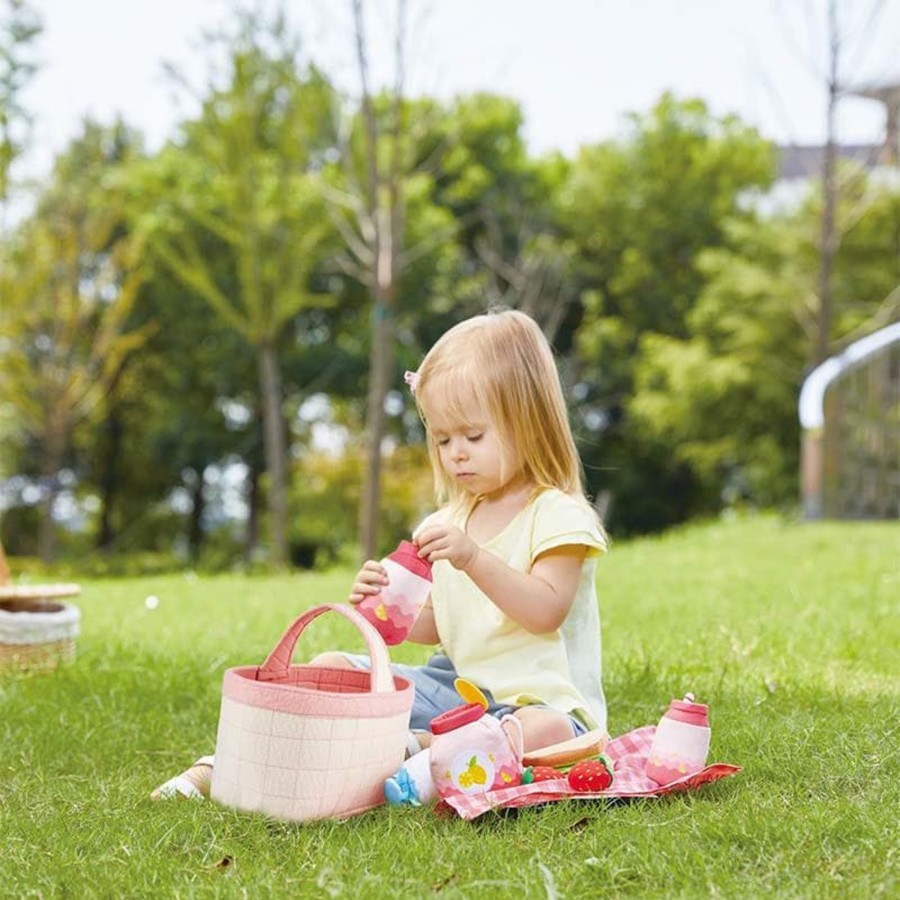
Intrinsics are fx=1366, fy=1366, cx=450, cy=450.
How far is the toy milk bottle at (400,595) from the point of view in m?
→ 2.73

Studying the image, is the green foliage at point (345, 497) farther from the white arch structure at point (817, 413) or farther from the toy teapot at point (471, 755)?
the toy teapot at point (471, 755)

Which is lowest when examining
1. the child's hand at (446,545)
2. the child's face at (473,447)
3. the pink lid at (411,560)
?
the pink lid at (411,560)

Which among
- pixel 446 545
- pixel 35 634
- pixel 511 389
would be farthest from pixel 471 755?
pixel 35 634

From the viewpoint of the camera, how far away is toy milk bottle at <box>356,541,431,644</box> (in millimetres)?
2729

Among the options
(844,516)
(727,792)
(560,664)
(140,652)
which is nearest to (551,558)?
(560,664)

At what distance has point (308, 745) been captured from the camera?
246cm

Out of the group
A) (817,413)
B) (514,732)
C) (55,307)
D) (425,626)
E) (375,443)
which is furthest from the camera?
(55,307)

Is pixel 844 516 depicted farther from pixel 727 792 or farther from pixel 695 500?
pixel 695 500

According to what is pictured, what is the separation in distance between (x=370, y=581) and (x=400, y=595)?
0.22 ft

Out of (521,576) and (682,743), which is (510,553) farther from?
(682,743)

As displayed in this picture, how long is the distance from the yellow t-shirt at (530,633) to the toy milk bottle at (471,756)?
0.81 ft

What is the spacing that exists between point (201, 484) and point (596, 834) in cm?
2128

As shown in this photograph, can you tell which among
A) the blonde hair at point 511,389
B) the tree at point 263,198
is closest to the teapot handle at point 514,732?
the blonde hair at point 511,389

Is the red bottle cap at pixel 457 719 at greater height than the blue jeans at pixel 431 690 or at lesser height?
greater
